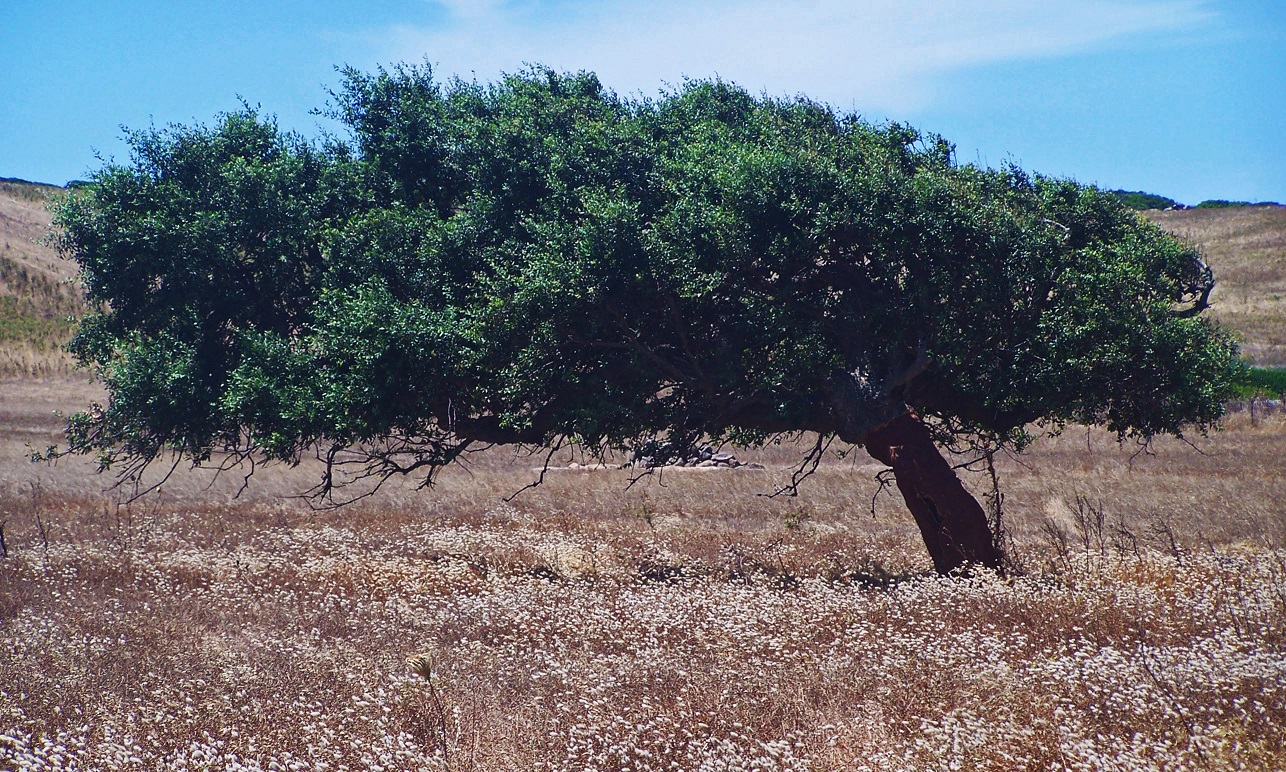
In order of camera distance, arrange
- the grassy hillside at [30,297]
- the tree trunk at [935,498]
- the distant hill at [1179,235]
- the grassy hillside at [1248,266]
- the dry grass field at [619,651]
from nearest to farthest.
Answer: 1. the dry grass field at [619,651]
2. the tree trunk at [935,498]
3. the grassy hillside at [30,297]
4. the distant hill at [1179,235]
5. the grassy hillside at [1248,266]

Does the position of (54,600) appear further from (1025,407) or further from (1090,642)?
(1025,407)

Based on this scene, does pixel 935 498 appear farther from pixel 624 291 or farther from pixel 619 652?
pixel 619 652

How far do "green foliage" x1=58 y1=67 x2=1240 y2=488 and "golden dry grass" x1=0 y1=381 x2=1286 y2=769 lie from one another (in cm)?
231

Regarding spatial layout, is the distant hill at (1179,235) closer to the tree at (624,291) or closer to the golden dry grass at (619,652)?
the tree at (624,291)

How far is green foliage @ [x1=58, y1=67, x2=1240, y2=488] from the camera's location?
1341cm

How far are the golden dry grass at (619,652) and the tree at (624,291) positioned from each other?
2.23m

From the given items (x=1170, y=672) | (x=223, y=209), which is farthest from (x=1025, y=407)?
(x=223, y=209)

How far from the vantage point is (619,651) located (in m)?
10.1

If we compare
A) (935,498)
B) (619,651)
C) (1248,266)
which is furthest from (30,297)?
(1248,266)

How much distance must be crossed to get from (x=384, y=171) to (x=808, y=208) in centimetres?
775

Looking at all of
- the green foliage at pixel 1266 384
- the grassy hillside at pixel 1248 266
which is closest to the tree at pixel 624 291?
the green foliage at pixel 1266 384

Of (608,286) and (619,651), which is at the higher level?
(608,286)

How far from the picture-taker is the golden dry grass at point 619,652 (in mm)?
7340

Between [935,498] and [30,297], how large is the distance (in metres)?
73.4
